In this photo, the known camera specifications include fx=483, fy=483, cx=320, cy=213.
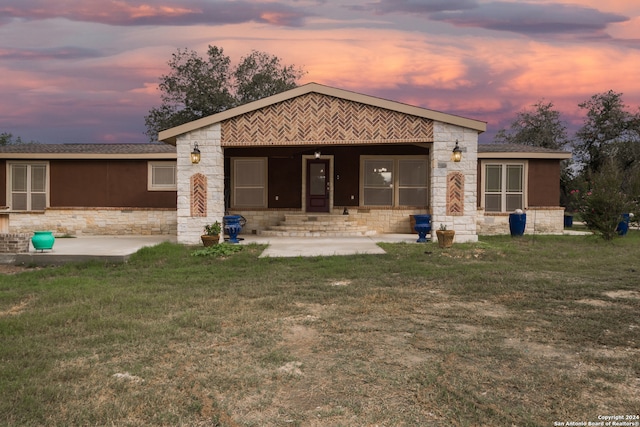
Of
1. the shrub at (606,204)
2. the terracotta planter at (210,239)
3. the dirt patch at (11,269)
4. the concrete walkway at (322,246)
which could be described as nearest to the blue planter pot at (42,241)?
the dirt patch at (11,269)

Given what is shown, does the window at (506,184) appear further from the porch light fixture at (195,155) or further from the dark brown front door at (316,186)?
the porch light fixture at (195,155)

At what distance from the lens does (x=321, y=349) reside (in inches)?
185

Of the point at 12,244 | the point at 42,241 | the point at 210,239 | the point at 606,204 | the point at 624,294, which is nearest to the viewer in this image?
the point at 624,294

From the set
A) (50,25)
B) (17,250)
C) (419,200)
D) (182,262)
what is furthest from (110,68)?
(419,200)

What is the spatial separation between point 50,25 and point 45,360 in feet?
51.2

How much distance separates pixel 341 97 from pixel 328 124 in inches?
32.1

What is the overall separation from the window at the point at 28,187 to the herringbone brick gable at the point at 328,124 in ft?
28.4

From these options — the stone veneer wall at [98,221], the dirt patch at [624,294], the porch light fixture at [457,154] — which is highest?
the porch light fixture at [457,154]

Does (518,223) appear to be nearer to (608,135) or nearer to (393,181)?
(393,181)

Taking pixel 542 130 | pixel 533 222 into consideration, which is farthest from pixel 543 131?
pixel 533 222

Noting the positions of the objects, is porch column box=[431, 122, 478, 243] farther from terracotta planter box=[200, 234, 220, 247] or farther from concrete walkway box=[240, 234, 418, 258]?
terracotta planter box=[200, 234, 220, 247]

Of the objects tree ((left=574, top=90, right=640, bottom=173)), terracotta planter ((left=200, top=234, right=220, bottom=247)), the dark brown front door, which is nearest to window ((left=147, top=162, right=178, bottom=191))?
the dark brown front door

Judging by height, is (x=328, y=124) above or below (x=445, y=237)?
Result: above

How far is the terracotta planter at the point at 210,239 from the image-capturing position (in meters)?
12.7
